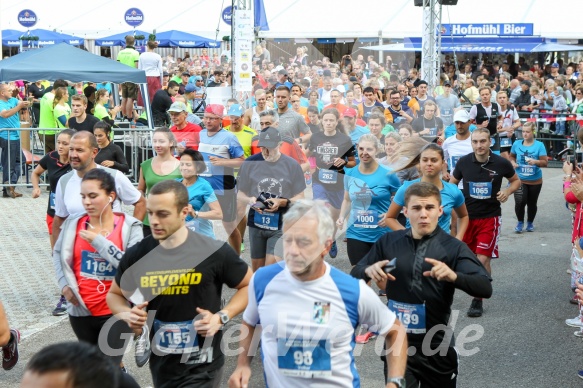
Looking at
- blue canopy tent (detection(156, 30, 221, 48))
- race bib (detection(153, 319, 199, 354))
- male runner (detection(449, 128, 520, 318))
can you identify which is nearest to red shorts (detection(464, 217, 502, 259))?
male runner (detection(449, 128, 520, 318))

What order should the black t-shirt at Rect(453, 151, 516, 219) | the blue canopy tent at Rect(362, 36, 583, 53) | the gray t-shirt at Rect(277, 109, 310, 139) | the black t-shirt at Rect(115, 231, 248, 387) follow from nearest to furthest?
the black t-shirt at Rect(115, 231, 248, 387) → the black t-shirt at Rect(453, 151, 516, 219) → the gray t-shirt at Rect(277, 109, 310, 139) → the blue canopy tent at Rect(362, 36, 583, 53)

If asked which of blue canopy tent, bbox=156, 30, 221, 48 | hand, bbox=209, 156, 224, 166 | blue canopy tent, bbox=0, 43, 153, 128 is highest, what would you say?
blue canopy tent, bbox=156, 30, 221, 48

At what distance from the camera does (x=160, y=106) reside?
19.3m

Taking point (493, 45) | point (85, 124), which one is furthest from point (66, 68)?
point (493, 45)

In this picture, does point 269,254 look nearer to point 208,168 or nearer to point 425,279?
point 208,168

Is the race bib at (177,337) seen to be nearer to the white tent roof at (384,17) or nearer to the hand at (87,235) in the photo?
the hand at (87,235)

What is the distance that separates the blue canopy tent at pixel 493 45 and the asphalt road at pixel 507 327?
15166 mm

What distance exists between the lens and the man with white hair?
4.06m

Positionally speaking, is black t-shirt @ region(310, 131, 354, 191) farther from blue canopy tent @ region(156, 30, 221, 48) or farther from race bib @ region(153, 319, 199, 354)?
blue canopy tent @ region(156, 30, 221, 48)

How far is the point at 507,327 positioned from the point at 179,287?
4403mm

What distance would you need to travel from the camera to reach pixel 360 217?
827 centimetres

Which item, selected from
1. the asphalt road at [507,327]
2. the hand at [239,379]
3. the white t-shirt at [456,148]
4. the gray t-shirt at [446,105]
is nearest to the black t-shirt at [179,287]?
the hand at [239,379]

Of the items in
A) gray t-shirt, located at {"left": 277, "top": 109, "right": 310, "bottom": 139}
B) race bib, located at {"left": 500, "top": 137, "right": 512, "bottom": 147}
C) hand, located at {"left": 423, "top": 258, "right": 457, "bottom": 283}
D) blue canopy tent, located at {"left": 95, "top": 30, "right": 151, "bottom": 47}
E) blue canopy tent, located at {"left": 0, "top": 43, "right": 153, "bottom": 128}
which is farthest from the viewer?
blue canopy tent, located at {"left": 95, "top": 30, "right": 151, "bottom": 47}

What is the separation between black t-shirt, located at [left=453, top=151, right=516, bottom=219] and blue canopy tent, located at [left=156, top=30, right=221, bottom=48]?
80.5ft
